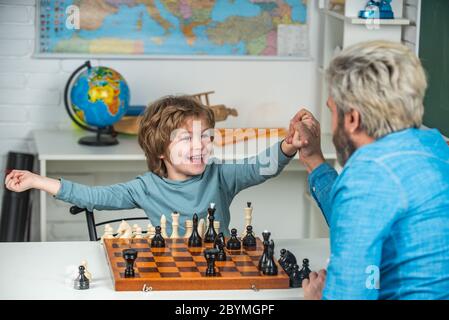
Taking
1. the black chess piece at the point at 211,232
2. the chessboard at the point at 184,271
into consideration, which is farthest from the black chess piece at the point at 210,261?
the black chess piece at the point at 211,232

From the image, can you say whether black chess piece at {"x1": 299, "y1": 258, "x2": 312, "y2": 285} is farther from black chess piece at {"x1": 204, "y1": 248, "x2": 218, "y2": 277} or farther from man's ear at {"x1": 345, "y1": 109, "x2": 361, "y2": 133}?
man's ear at {"x1": 345, "y1": 109, "x2": 361, "y2": 133}

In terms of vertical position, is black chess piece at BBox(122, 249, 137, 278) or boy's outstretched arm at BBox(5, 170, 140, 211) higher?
boy's outstretched arm at BBox(5, 170, 140, 211)

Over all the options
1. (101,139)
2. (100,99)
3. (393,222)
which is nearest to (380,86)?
(393,222)

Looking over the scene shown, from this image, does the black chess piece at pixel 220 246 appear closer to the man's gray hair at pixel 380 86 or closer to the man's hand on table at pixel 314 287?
the man's hand on table at pixel 314 287

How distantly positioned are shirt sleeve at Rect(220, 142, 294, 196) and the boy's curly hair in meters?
0.14

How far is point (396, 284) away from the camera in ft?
4.97

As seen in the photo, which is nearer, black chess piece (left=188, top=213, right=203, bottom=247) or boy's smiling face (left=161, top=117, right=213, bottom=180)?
black chess piece (left=188, top=213, right=203, bottom=247)

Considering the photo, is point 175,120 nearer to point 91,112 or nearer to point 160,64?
point 91,112

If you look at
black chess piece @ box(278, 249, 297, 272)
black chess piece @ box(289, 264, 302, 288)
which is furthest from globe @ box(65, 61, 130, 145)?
black chess piece @ box(289, 264, 302, 288)

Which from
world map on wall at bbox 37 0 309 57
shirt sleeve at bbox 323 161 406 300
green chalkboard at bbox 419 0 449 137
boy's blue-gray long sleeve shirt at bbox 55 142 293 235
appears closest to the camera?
shirt sleeve at bbox 323 161 406 300

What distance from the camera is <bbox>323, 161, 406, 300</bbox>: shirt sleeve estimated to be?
1.42 meters

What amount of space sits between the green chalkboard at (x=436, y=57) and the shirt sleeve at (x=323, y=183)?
1217 millimetres

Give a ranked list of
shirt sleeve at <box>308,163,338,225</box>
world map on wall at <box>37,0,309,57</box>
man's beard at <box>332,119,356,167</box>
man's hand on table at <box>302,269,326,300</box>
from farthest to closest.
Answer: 1. world map on wall at <box>37,0,309,57</box>
2. shirt sleeve at <box>308,163,338,225</box>
3. man's hand on table at <box>302,269,326,300</box>
4. man's beard at <box>332,119,356,167</box>

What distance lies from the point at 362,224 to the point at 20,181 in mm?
1029
